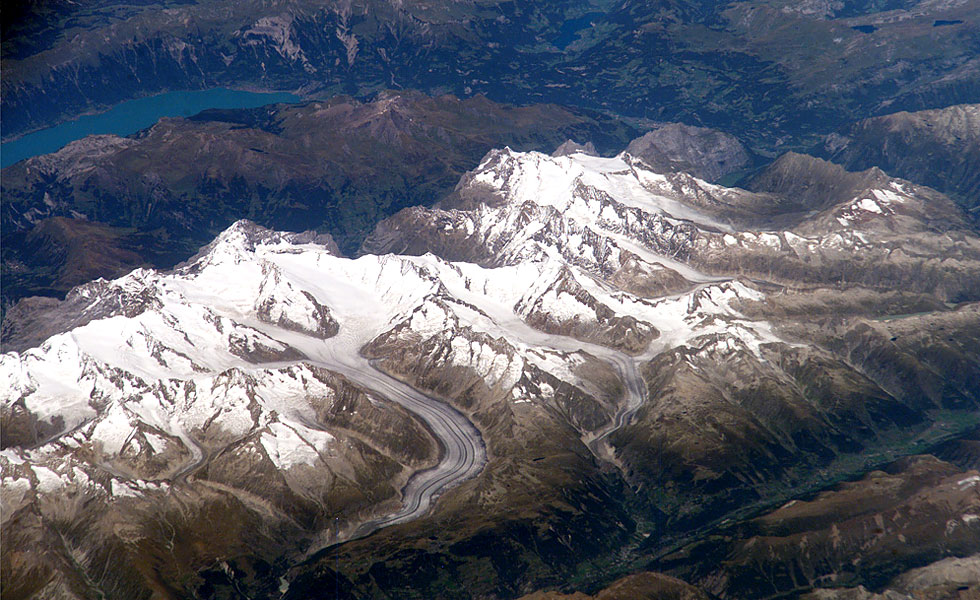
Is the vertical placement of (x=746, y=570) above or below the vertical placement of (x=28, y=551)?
below

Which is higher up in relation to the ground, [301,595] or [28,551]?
[28,551]

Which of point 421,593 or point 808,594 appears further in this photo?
point 421,593

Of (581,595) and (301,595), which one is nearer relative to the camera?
(581,595)

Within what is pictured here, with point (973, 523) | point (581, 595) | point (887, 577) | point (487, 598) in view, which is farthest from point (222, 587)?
point (973, 523)

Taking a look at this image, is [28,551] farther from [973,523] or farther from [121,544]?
[973,523]

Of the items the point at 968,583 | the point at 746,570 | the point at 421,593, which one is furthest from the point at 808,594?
the point at 421,593

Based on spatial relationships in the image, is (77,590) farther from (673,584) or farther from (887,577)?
(887,577)

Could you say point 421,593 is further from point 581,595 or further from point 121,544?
point 121,544

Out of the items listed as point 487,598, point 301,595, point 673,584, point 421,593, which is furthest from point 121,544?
point 673,584
